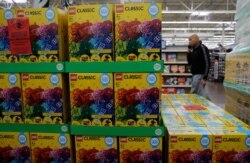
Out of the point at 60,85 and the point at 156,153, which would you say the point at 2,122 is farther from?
the point at 156,153

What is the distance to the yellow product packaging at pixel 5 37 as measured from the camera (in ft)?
6.45

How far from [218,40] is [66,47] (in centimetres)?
2536

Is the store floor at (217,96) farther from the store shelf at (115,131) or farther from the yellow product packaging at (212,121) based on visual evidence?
the store shelf at (115,131)

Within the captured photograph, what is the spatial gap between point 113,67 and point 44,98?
0.62 m

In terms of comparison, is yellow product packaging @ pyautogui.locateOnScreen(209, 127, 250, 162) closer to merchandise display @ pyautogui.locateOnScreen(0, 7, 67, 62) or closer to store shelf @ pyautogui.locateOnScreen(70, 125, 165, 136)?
store shelf @ pyautogui.locateOnScreen(70, 125, 165, 136)

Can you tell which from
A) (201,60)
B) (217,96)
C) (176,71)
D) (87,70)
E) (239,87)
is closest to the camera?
(87,70)

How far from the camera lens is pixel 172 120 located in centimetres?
221

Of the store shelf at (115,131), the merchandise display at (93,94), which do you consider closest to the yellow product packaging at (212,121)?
the merchandise display at (93,94)

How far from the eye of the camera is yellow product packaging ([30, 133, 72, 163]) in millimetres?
1990

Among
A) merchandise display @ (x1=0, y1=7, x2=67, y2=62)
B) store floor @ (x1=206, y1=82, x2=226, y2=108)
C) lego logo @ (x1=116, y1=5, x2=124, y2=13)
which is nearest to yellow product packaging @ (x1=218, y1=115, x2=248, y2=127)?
lego logo @ (x1=116, y1=5, x2=124, y2=13)

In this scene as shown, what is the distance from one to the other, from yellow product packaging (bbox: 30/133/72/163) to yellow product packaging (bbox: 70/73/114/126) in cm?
20

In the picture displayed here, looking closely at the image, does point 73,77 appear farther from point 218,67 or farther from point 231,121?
point 218,67

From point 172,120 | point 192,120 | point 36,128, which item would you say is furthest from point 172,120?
point 36,128

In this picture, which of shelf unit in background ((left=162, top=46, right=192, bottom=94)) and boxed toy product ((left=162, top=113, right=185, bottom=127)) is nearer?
boxed toy product ((left=162, top=113, right=185, bottom=127))
